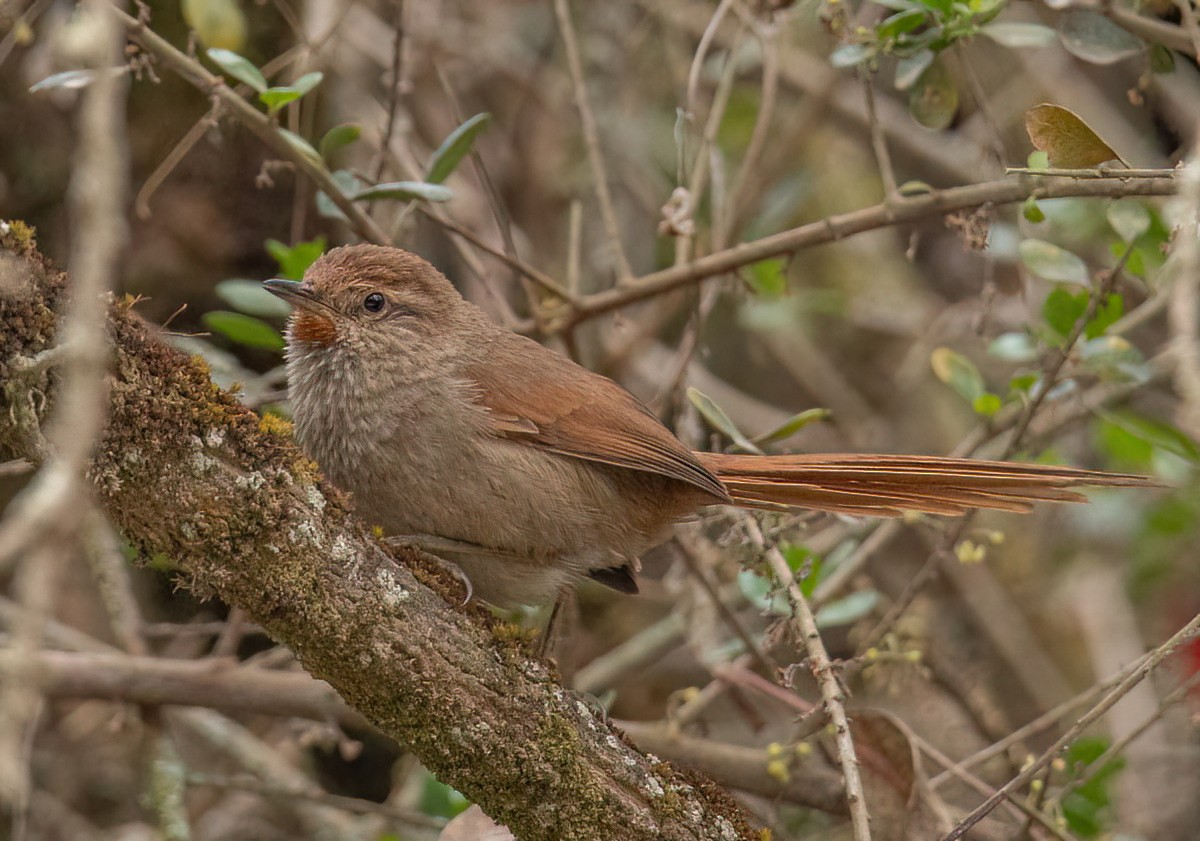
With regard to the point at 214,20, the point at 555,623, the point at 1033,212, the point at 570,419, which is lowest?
the point at 555,623

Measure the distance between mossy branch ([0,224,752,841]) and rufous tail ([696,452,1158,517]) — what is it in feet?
3.14

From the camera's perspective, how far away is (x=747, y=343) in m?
6.59

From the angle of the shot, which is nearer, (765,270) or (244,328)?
(244,328)

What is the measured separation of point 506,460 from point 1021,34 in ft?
6.04

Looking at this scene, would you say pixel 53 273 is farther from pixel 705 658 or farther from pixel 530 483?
pixel 705 658

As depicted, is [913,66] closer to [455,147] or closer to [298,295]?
[455,147]

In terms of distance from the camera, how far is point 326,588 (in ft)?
7.38

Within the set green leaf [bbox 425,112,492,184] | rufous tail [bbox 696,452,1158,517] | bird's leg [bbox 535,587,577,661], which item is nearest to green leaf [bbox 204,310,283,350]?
green leaf [bbox 425,112,492,184]

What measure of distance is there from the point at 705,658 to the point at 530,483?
1.10 meters

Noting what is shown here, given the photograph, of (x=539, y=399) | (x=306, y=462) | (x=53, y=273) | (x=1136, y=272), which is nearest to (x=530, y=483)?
(x=539, y=399)

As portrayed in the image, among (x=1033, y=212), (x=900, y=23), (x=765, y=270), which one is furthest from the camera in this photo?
(x=765, y=270)

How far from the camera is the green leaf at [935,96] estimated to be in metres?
3.48

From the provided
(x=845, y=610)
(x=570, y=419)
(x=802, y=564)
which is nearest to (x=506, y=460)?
(x=570, y=419)

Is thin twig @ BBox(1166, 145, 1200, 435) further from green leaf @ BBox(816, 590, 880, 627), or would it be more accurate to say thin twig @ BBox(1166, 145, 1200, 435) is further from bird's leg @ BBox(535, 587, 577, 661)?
green leaf @ BBox(816, 590, 880, 627)
